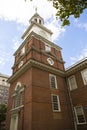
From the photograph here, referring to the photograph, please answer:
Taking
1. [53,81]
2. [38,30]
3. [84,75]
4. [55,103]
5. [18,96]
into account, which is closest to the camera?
[55,103]

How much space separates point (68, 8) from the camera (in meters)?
6.69

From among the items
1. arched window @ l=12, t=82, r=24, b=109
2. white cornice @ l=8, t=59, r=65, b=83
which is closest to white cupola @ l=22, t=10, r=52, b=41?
white cornice @ l=8, t=59, r=65, b=83

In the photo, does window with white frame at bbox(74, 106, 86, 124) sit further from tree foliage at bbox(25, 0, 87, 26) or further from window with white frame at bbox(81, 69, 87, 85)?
tree foliage at bbox(25, 0, 87, 26)

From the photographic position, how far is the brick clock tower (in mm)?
11703

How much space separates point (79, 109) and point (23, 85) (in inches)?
284

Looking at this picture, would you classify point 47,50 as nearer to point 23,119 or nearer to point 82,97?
point 82,97

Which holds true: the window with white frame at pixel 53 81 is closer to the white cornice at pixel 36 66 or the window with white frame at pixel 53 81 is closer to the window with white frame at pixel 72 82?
the white cornice at pixel 36 66

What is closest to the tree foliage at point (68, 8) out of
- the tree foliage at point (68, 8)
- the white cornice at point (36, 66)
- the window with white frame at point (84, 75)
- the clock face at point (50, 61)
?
the tree foliage at point (68, 8)

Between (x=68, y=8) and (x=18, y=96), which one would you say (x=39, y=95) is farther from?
(x=68, y=8)

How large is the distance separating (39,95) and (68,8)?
905cm

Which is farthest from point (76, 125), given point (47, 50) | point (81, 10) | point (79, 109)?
point (81, 10)

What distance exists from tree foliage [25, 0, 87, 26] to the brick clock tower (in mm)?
7902

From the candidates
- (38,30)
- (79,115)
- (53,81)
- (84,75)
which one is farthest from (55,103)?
(38,30)

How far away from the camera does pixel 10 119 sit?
14859mm
